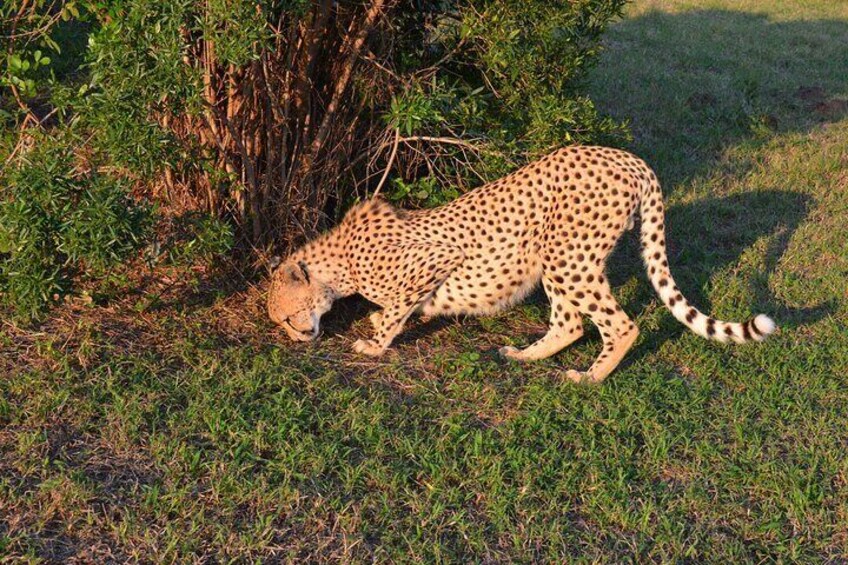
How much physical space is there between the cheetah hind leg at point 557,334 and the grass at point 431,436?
146 mm

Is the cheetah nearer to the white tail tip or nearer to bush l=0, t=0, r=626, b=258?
the white tail tip

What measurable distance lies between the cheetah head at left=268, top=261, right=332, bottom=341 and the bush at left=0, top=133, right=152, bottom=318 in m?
0.85

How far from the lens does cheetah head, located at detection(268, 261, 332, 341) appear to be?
498cm

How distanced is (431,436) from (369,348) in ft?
2.95

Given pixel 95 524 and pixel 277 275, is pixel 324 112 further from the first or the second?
pixel 95 524

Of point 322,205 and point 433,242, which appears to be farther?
point 322,205

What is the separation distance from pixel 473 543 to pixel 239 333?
1.92 metres

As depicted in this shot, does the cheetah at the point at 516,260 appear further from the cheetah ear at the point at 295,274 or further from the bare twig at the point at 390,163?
the bare twig at the point at 390,163

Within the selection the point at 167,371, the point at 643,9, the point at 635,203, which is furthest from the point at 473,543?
the point at 643,9

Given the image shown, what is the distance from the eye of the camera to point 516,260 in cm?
501

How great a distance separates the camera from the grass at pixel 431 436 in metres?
3.56

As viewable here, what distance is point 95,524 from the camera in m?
3.47

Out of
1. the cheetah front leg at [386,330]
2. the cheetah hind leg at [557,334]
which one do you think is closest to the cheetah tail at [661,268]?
the cheetah hind leg at [557,334]

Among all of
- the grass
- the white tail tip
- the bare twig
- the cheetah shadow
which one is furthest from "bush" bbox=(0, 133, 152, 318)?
the white tail tip
